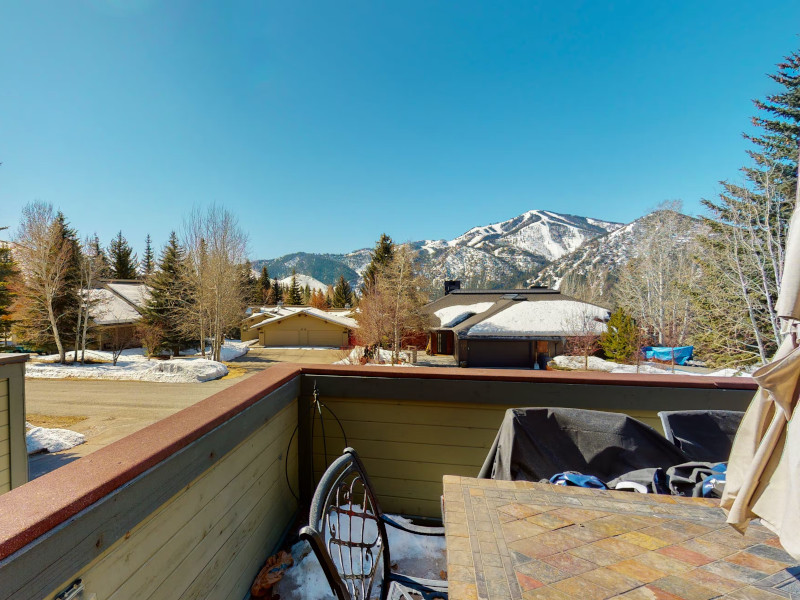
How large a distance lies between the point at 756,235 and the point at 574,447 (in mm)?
16581

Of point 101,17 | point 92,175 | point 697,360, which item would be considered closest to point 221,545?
point 101,17

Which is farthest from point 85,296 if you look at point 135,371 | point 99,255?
point 135,371

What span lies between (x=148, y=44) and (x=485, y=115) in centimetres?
1485

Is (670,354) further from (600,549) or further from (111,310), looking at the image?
(111,310)

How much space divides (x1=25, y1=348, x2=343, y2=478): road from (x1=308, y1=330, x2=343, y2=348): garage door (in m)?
10.1

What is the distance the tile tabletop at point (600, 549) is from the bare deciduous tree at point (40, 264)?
802 inches

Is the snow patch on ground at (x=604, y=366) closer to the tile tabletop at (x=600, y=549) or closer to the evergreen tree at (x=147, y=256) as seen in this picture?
the tile tabletop at (x=600, y=549)

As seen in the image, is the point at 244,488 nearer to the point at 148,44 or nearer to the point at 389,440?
→ the point at 389,440

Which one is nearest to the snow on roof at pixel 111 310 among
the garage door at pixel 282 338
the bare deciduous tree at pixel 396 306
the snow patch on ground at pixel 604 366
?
the garage door at pixel 282 338

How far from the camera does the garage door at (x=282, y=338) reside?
2552 centimetres

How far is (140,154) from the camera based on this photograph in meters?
11.7

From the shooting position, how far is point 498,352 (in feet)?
60.3

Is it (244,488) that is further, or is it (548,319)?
(548,319)

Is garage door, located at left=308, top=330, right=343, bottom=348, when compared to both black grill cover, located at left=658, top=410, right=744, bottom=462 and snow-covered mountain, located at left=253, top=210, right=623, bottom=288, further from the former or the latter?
snow-covered mountain, located at left=253, top=210, right=623, bottom=288
